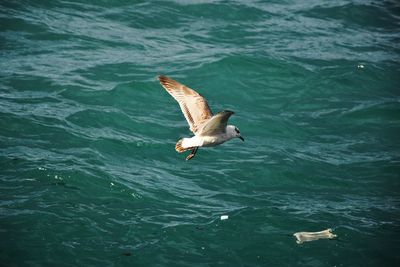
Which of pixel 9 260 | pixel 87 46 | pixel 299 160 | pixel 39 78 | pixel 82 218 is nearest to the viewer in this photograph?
pixel 9 260

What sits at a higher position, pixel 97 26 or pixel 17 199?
pixel 97 26

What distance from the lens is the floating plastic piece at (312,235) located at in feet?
37.4

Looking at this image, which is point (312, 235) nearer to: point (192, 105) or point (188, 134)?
point (192, 105)

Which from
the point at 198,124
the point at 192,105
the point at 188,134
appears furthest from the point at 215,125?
the point at 188,134

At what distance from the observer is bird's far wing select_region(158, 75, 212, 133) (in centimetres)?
1070

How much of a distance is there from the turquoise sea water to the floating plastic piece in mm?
153

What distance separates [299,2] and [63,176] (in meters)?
13.6

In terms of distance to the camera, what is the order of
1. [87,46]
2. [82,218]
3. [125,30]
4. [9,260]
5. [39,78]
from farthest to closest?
[125,30], [87,46], [39,78], [82,218], [9,260]

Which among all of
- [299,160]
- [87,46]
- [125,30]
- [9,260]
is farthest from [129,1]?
[9,260]

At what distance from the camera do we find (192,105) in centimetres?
1080

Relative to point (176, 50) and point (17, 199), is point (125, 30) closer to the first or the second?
point (176, 50)

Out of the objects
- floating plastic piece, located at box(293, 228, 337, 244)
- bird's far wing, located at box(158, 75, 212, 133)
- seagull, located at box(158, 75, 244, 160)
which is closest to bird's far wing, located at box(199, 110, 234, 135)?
seagull, located at box(158, 75, 244, 160)

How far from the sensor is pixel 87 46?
18.4 m

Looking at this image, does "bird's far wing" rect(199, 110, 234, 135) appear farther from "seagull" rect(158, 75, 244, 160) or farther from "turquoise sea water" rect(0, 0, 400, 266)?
"turquoise sea water" rect(0, 0, 400, 266)
